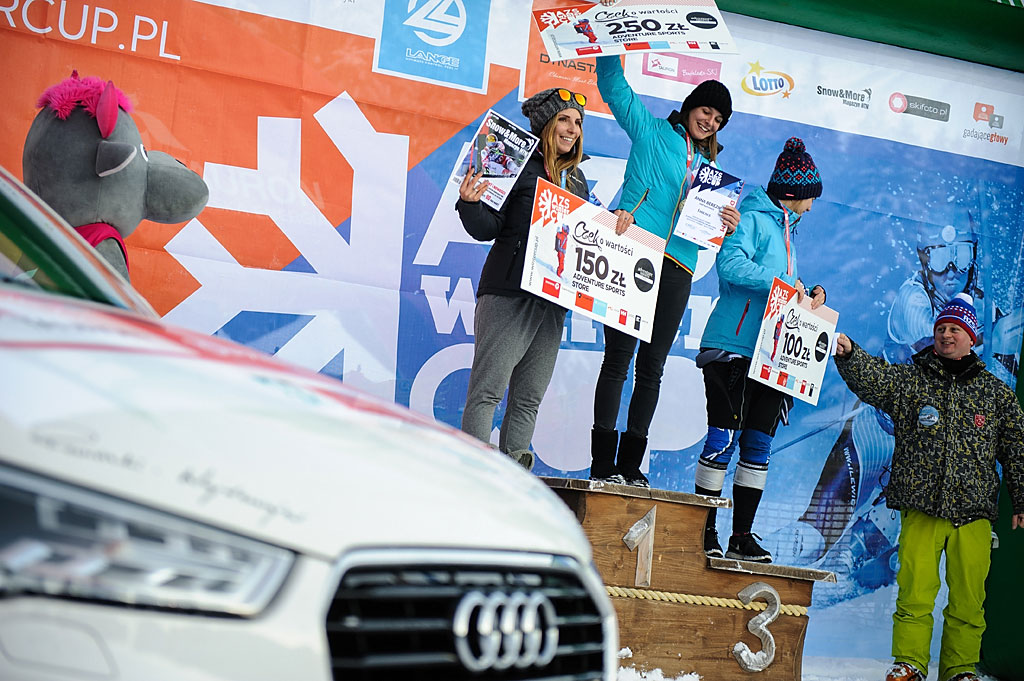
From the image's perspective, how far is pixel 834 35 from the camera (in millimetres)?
4391

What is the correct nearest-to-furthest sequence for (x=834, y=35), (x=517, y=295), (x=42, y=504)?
1. (x=42, y=504)
2. (x=517, y=295)
3. (x=834, y=35)

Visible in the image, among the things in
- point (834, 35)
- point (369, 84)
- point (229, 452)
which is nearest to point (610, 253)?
point (369, 84)

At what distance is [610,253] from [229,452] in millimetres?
2755

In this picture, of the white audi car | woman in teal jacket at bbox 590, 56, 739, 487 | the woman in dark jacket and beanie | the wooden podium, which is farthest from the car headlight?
woman in teal jacket at bbox 590, 56, 739, 487

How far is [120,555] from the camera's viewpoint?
28.0 inches

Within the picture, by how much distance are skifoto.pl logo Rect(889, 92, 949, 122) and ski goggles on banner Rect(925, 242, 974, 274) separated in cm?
68

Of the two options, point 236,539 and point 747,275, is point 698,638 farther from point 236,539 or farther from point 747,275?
point 236,539

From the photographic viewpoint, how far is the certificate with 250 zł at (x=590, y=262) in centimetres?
328

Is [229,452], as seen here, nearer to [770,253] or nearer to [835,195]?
[770,253]

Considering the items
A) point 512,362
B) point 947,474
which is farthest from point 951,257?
point 512,362

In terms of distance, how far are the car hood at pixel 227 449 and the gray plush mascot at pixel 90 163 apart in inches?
82.2

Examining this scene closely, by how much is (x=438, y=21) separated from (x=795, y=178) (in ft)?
5.87

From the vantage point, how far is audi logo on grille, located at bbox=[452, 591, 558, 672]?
0.87 meters

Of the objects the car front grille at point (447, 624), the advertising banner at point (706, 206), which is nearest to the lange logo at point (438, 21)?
the advertising banner at point (706, 206)
